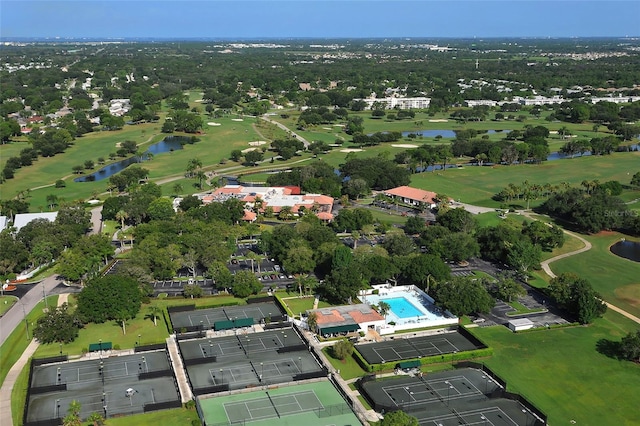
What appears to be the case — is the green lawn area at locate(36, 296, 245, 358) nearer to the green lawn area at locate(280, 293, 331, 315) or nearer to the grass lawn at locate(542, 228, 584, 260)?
the green lawn area at locate(280, 293, 331, 315)

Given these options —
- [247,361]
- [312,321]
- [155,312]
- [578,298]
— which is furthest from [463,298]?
[155,312]

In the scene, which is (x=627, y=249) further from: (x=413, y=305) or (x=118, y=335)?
(x=118, y=335)

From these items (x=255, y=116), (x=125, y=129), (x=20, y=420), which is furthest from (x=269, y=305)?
(x=255, y=116)

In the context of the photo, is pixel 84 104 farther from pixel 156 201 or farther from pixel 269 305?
pixel 269 305

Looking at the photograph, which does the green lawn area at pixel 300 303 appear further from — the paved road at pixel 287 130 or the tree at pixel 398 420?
the paved road at pixel 287 130

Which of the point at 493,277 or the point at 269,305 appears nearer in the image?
the point at 269,305
